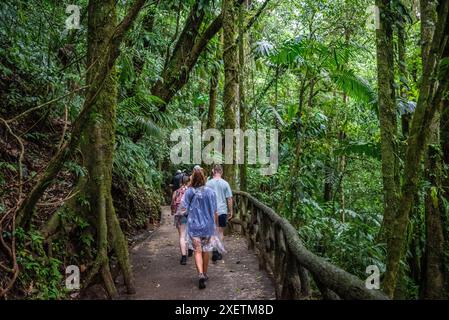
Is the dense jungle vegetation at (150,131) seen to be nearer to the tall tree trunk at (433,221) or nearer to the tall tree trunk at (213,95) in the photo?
the tall tree trunk at (433,221)

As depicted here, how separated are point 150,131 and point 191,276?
12.3 ft

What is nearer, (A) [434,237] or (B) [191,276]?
(A) [434,237]

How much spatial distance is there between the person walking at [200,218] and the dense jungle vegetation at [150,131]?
981mm

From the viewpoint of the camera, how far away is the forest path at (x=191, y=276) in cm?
548

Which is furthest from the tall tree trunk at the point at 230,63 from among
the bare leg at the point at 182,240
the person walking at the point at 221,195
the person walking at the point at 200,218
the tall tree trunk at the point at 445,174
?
the tall tree trunk at the point at 445,174

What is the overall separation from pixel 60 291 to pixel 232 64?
20.4ft

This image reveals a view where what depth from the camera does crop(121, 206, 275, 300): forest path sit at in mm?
5477

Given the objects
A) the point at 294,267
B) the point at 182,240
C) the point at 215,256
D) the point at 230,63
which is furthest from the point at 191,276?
the point at 230,63

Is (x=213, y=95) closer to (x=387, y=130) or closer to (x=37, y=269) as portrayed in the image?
(x=387, y=130)

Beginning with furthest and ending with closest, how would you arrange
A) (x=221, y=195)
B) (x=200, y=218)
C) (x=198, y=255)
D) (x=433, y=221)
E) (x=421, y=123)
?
1. (x=221, y=195)
2. (x=200, y=218)
3. (x=198, y=255)
4. (x=433, y=221)
5. (x=421, y=123)

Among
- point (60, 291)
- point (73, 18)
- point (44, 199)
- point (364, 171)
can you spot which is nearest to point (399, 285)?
A: point (60, 291)

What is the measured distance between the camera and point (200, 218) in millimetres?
5871
